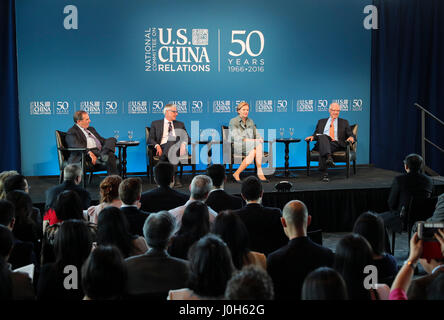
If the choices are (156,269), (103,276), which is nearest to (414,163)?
(156,269)

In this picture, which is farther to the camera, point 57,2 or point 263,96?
point 263,96

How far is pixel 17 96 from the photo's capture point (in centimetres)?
675

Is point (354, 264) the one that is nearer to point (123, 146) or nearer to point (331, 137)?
point (123, 146)

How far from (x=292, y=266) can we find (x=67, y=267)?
1.00m

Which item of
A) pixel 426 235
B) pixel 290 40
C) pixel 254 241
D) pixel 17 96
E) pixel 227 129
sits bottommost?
pixel 254 241

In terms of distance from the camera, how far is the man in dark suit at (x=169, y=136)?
651 centimetres

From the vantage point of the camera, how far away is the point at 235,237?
2.40 meters

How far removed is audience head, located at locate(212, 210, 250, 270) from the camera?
7.88 feet

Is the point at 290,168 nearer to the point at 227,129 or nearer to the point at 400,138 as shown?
the point at 227,129

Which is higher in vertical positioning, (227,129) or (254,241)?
(227,129)
